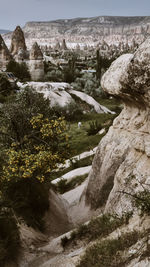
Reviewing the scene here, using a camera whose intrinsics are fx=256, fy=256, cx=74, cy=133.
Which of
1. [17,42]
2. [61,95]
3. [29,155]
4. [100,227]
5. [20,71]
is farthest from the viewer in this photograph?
[17,42]

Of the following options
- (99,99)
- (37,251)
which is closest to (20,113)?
(37,251)

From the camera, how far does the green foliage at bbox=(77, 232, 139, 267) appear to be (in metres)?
4.23

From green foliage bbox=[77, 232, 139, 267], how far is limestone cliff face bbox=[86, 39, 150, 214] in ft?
3.61

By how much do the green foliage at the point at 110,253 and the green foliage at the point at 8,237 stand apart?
2191 mm

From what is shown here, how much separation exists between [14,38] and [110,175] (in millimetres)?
65405

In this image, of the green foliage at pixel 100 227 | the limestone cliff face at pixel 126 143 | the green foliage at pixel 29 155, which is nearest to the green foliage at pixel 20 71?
the green foliage at pixel 29 155

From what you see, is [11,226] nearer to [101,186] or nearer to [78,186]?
[101,186]

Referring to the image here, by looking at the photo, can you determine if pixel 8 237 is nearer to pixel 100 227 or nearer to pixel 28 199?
pixel 100 227

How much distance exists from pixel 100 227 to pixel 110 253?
5.60 feet

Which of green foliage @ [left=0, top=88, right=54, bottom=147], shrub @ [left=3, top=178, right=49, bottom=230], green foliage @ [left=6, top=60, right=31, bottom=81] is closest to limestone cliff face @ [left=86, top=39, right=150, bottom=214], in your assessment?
shrub @ [left=3, top=178, right=49, bottom=230]

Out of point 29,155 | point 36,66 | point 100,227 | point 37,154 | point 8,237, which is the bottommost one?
point 36,66

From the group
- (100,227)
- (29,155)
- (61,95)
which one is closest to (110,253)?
(100,227)

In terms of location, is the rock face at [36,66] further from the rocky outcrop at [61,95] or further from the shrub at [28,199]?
the shrub at [28,199]

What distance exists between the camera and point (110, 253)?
443 centimetres
